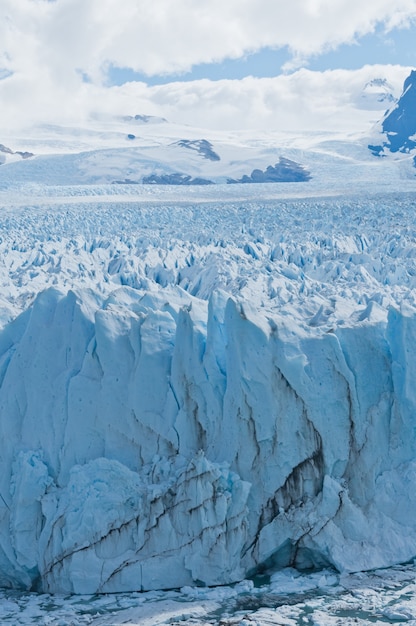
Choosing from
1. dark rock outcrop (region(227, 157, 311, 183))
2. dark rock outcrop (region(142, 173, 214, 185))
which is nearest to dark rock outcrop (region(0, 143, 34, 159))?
dark rock outcrop (region(142, 173, 214, 185))

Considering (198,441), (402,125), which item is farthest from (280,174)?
(198,441)

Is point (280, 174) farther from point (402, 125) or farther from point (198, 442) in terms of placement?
point (198, 442)

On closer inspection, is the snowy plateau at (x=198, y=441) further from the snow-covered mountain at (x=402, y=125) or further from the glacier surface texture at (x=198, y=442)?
the snow-covered mountain at (x=402, y=125)

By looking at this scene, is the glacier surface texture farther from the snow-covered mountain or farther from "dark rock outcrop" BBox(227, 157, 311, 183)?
the snow-covered mountain

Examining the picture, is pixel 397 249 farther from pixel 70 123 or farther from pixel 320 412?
pixel 70 123

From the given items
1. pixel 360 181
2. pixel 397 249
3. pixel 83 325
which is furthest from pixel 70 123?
pixel 83 325

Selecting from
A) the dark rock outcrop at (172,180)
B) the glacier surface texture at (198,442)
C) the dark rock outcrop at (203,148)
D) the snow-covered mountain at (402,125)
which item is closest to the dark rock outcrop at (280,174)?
the dark rock outcrop at (172,180)
